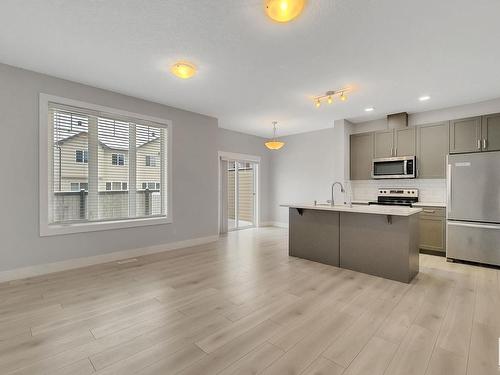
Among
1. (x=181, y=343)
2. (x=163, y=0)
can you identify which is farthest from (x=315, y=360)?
(x=163, y=0)

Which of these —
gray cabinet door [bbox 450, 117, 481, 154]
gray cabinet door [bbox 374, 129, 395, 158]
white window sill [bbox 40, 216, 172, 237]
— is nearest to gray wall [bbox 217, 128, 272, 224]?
white window sill [bbox 40, 216, 172, 237]

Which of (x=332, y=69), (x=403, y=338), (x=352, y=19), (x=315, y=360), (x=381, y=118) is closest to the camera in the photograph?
(x=315, y=360)

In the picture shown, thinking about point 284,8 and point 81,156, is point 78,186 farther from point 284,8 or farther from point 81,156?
point 284,8

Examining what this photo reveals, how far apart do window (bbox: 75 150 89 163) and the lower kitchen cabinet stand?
595cm

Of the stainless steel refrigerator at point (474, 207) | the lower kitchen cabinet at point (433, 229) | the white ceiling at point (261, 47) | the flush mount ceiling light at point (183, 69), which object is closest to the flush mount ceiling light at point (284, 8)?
the white ceiling at point (261, 47)

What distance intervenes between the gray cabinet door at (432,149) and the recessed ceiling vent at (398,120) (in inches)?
12.1

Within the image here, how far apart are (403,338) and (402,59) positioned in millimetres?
3059

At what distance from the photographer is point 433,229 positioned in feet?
14.8

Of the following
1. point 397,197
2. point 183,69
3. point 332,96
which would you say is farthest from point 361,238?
point 183,69

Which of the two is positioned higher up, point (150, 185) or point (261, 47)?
point (261, 47)

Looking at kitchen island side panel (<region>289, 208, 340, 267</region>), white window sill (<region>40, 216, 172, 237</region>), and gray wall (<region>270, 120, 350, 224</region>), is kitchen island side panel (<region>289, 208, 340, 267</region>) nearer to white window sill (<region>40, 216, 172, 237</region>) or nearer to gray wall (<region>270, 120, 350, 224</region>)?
gray wall (<region>270, 120, 350, 224</region>)

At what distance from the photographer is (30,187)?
134 inches

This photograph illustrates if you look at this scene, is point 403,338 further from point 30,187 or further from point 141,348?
point 30,187

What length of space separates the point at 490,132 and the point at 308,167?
3.85 meters
